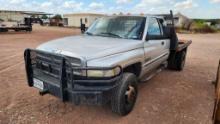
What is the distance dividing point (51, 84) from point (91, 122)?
38.0 inches

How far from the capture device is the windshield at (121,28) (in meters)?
4.53

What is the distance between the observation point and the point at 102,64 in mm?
3258

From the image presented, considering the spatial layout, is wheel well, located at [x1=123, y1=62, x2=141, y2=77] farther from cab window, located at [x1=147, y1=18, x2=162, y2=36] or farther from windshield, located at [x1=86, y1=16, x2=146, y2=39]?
cab window, located at [x1=147, y1=18, x2=162, y2=36]

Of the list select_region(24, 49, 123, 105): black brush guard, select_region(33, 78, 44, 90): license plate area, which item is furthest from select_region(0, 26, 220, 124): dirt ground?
select_region(24, 49, 123, 105): black brush guard

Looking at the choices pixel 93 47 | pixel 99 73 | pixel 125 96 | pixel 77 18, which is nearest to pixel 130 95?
pixel 125 96

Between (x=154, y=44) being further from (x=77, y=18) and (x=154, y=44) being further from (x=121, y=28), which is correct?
(x=77, y=18)

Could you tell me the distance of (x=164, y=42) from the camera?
570 cm

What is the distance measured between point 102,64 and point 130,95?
3.18 ft

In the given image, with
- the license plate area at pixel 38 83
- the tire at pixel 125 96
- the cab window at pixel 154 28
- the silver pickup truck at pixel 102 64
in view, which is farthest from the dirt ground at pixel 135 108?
the cab window at pixel 154 28

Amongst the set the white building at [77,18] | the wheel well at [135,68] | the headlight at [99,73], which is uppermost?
the white building at [77,18]

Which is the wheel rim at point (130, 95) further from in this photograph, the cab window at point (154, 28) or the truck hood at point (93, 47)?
the cab window at point (154, 28)

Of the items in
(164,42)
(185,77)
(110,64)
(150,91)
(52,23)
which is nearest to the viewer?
(110,64)

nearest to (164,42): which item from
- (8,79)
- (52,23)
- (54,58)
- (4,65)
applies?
(54,58)

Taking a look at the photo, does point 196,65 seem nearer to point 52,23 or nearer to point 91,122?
point 91,122
